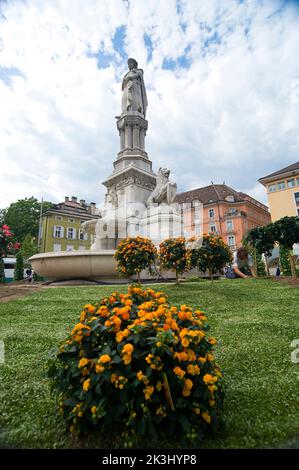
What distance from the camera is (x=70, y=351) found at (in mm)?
1918

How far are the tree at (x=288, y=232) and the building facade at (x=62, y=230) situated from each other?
42.8 m

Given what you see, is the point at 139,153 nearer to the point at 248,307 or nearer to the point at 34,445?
the point at 248,307

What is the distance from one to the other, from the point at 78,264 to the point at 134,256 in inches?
155

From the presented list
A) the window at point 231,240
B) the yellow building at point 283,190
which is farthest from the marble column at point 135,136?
the window at point 231,240

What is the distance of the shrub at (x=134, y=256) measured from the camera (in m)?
7.91

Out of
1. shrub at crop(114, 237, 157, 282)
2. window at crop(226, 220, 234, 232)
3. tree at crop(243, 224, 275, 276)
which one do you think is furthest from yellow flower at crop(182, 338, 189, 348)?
window at crop(226, 220, 234, 232)

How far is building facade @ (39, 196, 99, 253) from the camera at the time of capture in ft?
167

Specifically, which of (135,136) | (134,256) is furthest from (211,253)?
(135,136)

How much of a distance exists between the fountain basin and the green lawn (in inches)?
178

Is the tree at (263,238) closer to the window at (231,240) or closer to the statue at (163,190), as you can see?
the statue at (163,190)

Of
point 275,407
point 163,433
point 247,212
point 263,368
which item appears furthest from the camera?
point 247,212

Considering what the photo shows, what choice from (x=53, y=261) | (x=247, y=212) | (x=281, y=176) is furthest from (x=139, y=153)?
(x=247, y=212)

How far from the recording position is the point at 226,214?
53.4m
